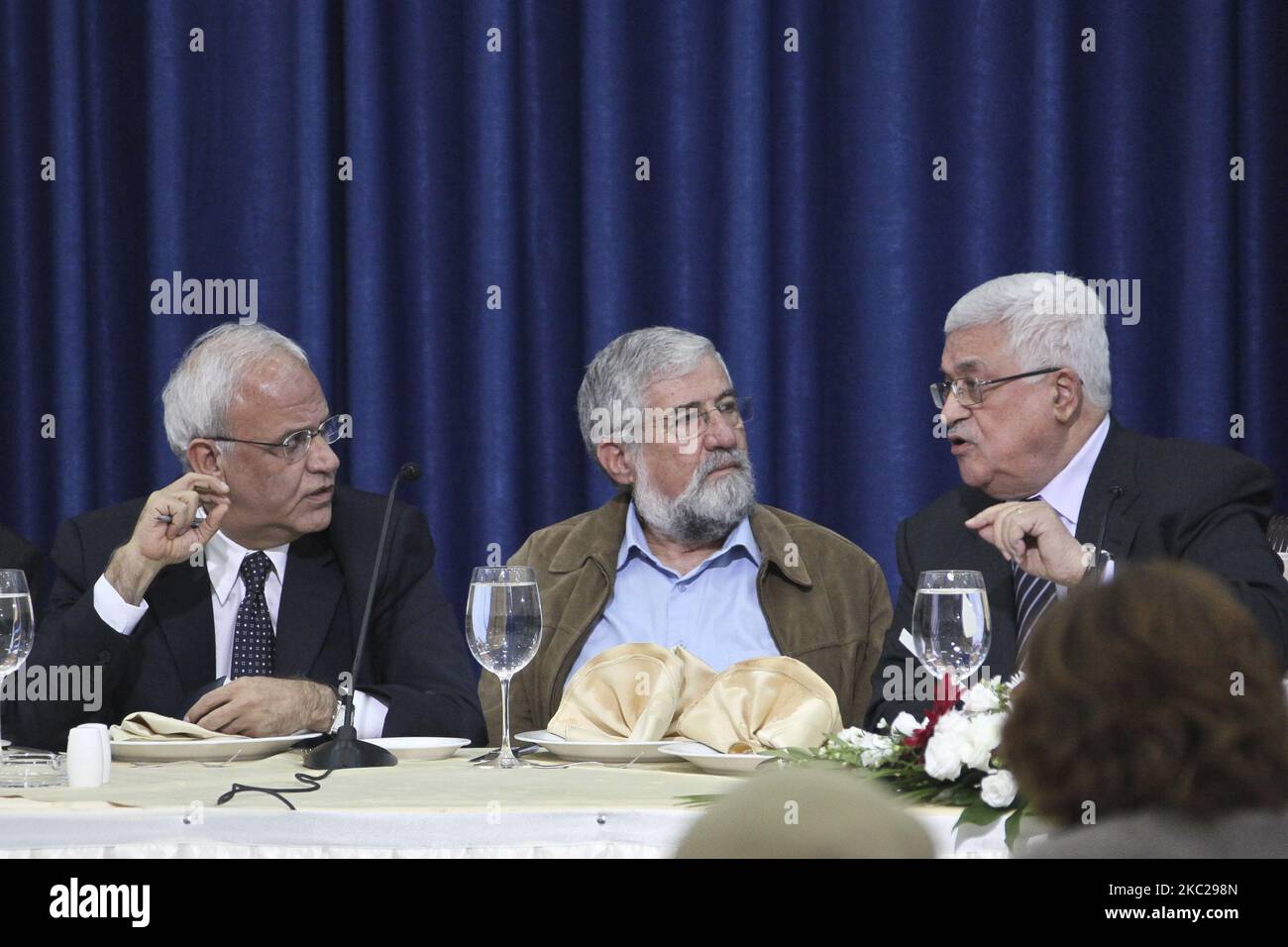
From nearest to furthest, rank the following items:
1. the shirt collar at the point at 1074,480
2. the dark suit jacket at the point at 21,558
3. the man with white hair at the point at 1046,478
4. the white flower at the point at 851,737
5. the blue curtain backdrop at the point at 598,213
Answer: the white flower at the point at 851,737
the man with white hair at the point at 1046,478
the shirt collar at the point at 1074,480
the dark suit jacket at the point at 21,558
the blue curtain backdrop at the point at 598,213

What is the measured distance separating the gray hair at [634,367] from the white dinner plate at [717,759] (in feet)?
4.57

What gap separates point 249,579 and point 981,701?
1630 millimetres

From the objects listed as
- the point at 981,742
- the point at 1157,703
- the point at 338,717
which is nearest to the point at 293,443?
the point at 338,717

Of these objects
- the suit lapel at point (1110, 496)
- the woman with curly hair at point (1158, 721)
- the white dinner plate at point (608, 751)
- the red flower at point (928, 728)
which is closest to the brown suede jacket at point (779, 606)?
the suit lapel at point (1110, 496)

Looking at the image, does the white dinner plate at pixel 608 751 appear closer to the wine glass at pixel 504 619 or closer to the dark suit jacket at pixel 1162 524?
the wine glass at pixel 504 619

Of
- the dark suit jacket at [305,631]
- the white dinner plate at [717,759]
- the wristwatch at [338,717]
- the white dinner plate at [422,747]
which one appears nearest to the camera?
the white dinner plate at [717,759]

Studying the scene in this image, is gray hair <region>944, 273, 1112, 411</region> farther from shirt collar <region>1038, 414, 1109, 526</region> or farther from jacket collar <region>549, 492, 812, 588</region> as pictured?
jacket collar <region>549, 492, 812, 588</region>

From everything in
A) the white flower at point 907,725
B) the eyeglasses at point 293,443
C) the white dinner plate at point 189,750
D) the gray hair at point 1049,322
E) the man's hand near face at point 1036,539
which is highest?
the gray hair at point 1049,322

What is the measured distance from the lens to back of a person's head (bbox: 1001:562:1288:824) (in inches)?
37.0

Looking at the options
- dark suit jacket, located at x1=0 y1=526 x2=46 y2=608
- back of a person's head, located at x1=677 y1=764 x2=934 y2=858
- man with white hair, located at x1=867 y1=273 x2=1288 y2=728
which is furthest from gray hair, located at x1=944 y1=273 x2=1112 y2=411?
back of a person's head, located at x1=677 y1=764 x2=934 y2=858

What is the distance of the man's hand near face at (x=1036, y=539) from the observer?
2.57 m

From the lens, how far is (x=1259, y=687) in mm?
958

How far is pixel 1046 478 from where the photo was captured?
9.98ft
